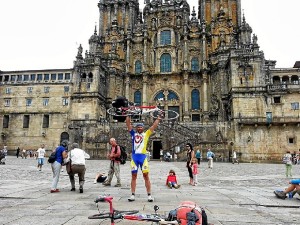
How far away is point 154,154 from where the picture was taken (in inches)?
1469

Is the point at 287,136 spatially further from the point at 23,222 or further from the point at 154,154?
the point at 23,222

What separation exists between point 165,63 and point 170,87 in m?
4.81

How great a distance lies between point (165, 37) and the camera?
2002 inches

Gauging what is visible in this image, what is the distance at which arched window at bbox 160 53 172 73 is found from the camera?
1967 inches

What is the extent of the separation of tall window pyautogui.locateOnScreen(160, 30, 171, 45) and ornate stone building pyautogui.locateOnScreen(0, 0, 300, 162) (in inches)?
7.5

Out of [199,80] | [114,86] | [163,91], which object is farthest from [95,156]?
[199,80]

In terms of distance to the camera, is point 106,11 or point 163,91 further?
point 106,11

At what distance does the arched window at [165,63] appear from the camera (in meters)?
50.0

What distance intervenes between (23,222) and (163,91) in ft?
148

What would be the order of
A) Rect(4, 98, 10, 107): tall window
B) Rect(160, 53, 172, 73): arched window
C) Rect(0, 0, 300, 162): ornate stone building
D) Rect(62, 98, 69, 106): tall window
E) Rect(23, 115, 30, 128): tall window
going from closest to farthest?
Rect(0, 0, 300, 162): ornate stone building → Rect(62, 98, 69, 106): tall window → Rect(23, 115, 30, 128): tall window → Rect(4, 98, 10, 107): tall window → Rect(160, 53, 172, 73): arched window

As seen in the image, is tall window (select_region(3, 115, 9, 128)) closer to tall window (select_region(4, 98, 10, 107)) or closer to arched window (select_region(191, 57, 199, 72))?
tall window (select_region(4, 98, 10, 107))

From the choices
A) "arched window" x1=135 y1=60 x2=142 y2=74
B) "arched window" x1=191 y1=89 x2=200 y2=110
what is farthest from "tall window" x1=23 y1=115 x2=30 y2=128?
"arched window" x1=191 y1=89 x2=200 y2=110

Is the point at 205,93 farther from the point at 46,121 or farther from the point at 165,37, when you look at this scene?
the point at 46,121

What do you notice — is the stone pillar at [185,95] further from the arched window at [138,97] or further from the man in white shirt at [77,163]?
the man in white shirt at [77,163]
